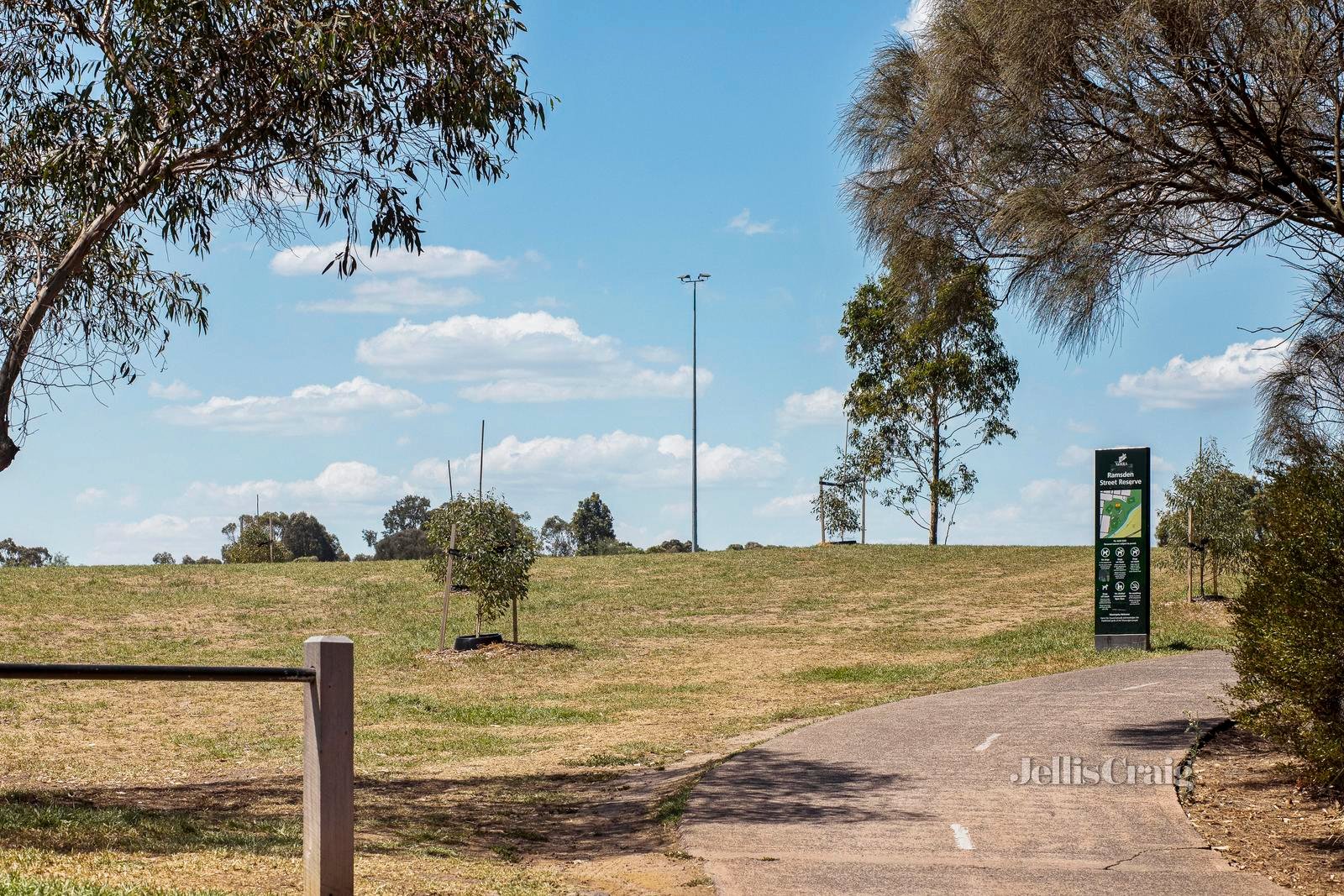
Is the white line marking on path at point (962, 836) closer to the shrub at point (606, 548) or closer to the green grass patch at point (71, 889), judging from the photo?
the green grass patch at point (71, 889)

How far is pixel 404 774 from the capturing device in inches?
474

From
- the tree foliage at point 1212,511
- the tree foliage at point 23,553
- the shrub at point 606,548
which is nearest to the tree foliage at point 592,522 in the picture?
the shrub at point 606,548

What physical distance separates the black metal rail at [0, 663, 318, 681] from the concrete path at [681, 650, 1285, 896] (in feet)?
10.6

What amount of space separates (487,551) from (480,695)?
5.14 metres

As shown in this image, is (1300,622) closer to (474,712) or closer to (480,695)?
(474,712)

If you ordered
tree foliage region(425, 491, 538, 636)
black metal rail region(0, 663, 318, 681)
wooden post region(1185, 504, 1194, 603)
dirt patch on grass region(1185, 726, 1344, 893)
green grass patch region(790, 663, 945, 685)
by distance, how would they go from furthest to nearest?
1. wooden post region(1185, 504, 1194, 603)
2. tree foliage region(425, 491, 538, 636)
3. green grass patch region(790, 663, 945, 685)
4. dirt patch on grass region(1185, 726, 1344, 893)
5. black metal rail region(0, 663, 318, 681)

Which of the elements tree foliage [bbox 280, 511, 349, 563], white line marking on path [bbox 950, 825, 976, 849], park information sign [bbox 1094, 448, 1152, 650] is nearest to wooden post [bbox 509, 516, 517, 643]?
park information sign [bbox 1094, 448, 1152, 650]

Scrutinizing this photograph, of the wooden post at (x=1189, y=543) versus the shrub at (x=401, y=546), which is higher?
the wooden post at (x=1189, y=543)

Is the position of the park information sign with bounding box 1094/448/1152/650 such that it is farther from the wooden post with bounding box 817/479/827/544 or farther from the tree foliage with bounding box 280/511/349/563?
the tree foliage with bounding box 280/511/349/563

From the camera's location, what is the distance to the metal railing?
4.89 meters

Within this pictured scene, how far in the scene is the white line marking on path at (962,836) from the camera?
785 cm

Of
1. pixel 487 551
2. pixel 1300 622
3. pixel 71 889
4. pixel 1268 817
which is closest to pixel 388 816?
pixel 71 889

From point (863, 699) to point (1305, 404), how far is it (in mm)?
7162

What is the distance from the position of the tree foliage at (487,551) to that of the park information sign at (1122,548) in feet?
35.7
